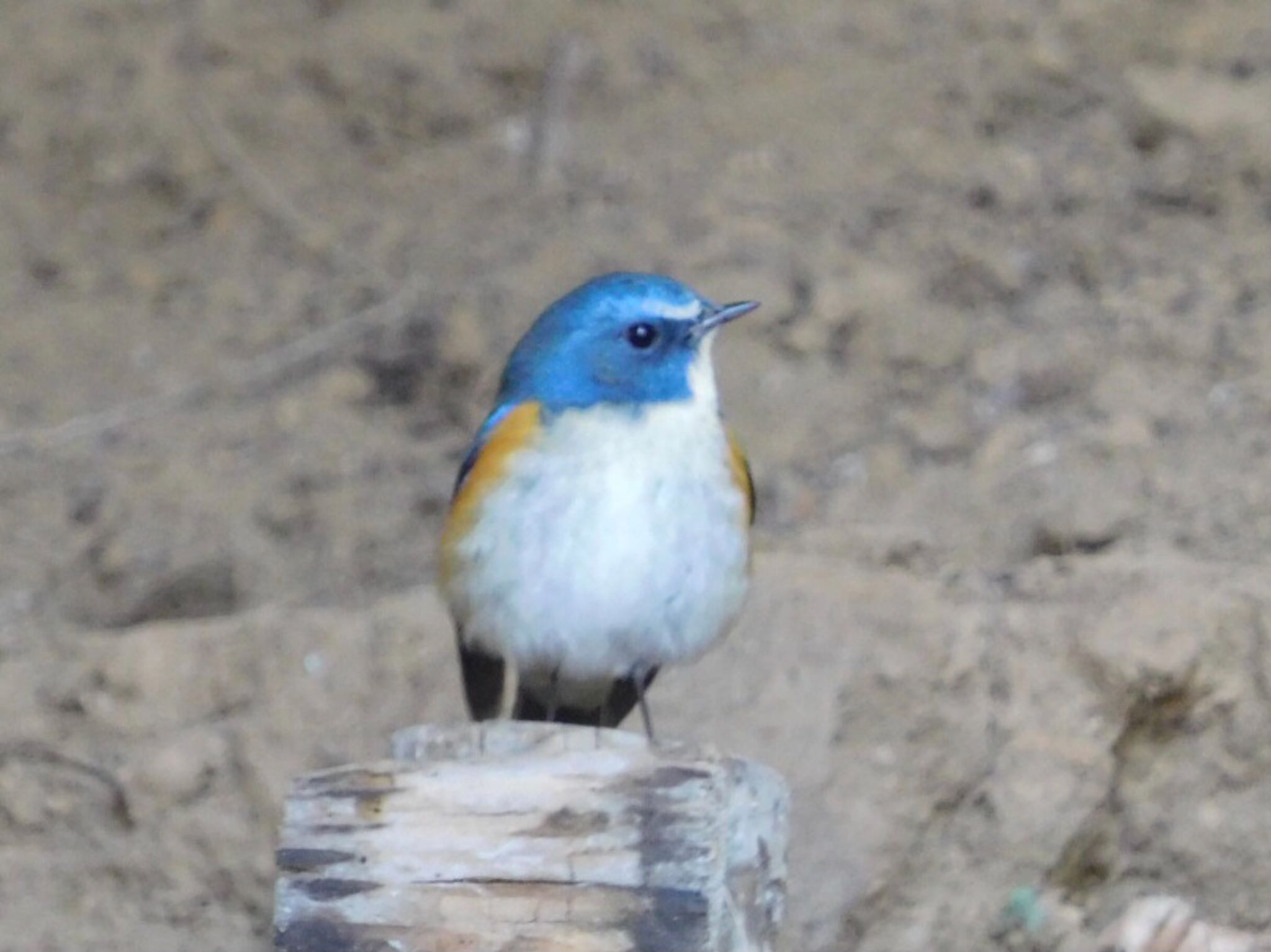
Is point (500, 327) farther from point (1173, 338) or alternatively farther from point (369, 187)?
point (1173, 338)

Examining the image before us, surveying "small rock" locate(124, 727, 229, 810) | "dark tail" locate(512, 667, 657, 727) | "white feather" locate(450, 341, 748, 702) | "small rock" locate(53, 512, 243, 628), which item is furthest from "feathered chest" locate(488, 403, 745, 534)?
"small rock" locate(53, 512, 243, 628)

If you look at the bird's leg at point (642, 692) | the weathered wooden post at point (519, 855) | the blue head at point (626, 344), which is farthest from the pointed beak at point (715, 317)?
the weathered wooden post at point (519, 855)

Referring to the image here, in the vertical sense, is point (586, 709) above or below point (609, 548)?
below

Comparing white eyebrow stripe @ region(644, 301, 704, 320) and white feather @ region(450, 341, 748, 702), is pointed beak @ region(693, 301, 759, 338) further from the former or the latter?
white feather @ region(450, 341, 748, 702)

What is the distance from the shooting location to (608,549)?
4.02 m

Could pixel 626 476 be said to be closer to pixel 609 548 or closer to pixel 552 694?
pixel 609 548

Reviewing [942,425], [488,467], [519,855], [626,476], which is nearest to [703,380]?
[626,476]

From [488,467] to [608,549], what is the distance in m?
0.36

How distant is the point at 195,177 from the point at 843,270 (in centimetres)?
234

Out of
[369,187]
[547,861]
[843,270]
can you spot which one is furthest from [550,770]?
[369,187]

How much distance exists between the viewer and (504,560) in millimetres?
4113

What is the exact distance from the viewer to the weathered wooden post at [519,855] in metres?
3.18

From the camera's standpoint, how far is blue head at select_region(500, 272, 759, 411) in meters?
4.27

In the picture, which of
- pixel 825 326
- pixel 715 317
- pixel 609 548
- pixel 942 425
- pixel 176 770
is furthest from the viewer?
pixel 825 326
